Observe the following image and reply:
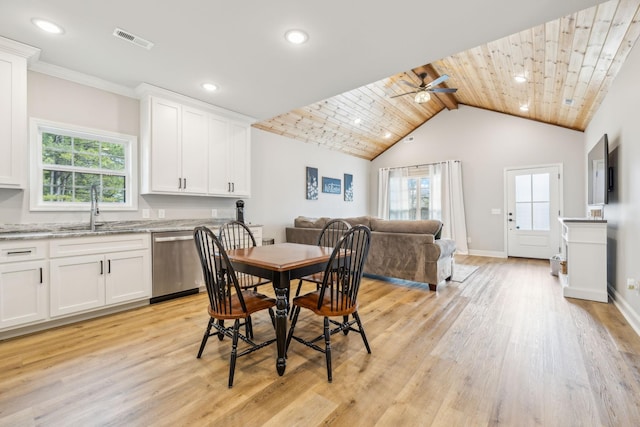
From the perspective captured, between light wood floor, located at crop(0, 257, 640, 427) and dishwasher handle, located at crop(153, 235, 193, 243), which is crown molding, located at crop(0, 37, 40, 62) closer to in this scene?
dishwasher handle, located at crop(153, 235, 193, 243)

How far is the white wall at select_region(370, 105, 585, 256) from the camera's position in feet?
18.8

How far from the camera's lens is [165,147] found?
361 centimetres

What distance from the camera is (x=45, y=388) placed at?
177 centimetres

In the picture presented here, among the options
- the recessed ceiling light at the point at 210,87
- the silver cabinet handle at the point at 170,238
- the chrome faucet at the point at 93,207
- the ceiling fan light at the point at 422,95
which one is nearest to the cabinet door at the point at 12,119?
the chrome faucet at the point at 93,207

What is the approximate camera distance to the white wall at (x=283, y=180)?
5348 millimetres

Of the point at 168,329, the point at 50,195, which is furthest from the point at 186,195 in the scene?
the point at 168,329

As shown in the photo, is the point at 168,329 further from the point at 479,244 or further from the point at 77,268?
the point at 479,244

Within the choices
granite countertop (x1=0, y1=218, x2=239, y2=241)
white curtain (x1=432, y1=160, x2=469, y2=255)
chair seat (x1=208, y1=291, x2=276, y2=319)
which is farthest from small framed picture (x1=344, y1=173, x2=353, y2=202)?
chair seat (x1=208, y1=291, x2=276, y2=319)

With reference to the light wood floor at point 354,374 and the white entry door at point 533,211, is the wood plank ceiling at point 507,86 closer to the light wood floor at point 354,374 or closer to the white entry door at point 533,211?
the white entry door at point 533,211

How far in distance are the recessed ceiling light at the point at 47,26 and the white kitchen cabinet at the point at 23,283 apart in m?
1.80

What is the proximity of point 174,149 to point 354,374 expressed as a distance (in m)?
3.34

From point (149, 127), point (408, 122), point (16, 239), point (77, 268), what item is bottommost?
point (77, 268)

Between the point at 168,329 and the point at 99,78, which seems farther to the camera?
the point at 99,78

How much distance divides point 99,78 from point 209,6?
2.04 m
